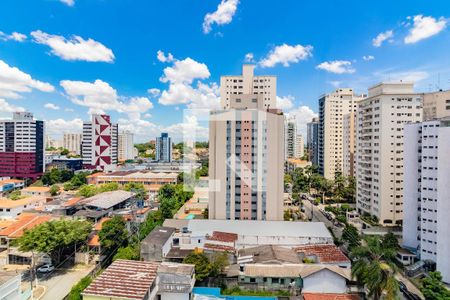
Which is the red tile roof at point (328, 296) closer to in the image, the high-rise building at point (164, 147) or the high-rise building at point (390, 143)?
the high-rise building at point (390, 143)

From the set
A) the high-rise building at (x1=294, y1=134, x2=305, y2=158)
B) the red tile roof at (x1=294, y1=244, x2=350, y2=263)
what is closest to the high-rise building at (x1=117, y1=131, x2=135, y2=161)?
the high-rise building at (x1=294, y1=134, x2=305, y2=158)

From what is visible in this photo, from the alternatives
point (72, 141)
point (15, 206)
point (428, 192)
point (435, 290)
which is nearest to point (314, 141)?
point (428, 192)

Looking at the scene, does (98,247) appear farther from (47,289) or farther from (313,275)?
(313,275)

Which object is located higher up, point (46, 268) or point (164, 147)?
point (164, 147)

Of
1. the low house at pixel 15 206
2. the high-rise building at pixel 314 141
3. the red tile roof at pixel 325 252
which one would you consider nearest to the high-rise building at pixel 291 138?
the high-rise building at pixel 314 141

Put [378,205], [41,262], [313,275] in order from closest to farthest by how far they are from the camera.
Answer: [313,275] < [41,262] < [378,205]

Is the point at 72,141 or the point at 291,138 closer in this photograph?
the point at 291,138

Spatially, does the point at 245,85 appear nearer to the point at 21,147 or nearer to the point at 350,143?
the point at 350,143

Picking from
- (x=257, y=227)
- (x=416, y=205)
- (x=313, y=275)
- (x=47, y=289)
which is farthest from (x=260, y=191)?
(x=47, y=289)
